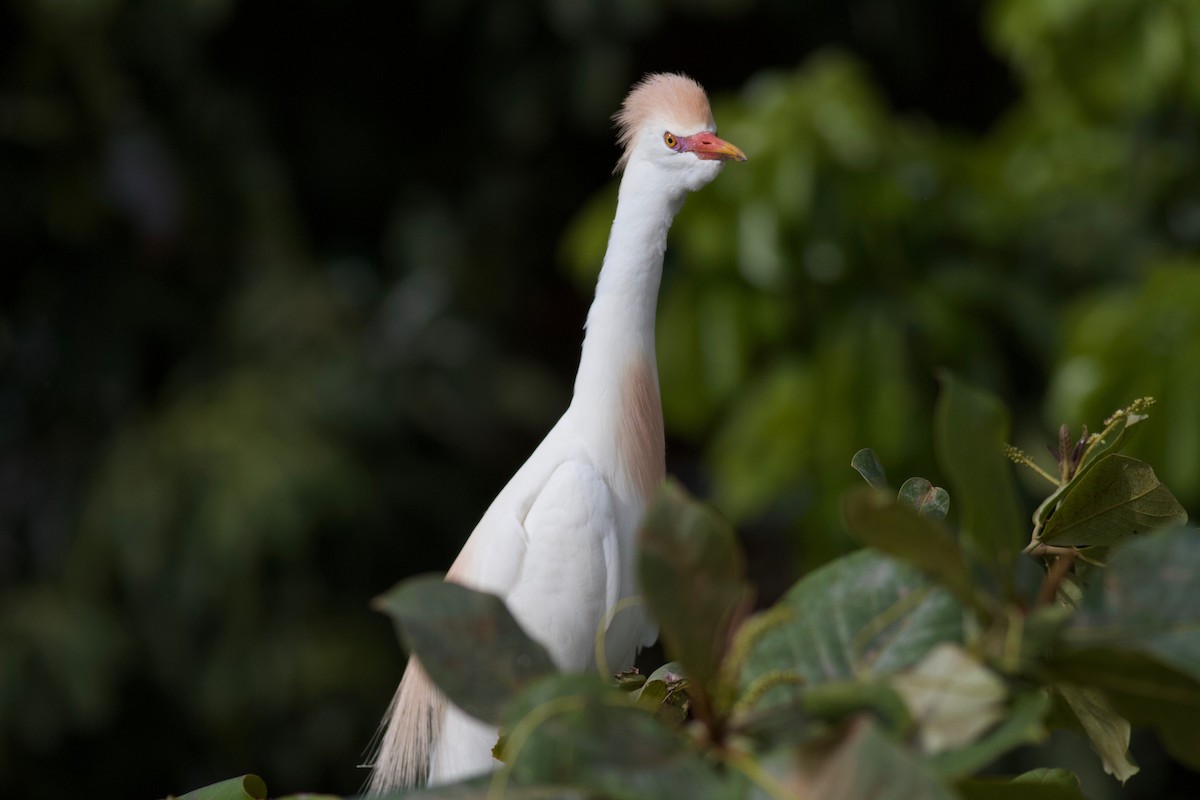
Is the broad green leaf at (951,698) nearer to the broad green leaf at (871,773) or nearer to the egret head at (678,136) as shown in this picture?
the broad green leaf at (871,773)

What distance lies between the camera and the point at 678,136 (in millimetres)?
646

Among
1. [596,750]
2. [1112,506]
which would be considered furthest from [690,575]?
[1112,506]

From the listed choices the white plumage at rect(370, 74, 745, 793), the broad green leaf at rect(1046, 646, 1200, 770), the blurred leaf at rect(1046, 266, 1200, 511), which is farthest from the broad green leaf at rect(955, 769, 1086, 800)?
the blurred leaf at rect(1046, 266, 1200, 511)

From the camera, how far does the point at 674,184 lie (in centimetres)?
65

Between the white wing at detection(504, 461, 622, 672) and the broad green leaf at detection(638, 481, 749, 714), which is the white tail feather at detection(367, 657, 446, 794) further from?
the broad green leaf at detection(638, 481, 749, 714)

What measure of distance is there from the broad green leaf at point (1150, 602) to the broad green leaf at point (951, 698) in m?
0.02

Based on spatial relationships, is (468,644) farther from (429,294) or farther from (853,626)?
(429,294)

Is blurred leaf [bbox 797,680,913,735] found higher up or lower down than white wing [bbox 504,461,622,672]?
higher up

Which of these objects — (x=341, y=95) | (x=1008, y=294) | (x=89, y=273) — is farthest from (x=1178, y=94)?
(x=89, y=273)

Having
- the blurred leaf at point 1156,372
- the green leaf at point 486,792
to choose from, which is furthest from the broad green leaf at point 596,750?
the blurred leaf at point 1156,372

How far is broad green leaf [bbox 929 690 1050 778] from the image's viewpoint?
0.72 ft

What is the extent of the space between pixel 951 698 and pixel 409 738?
553 mm

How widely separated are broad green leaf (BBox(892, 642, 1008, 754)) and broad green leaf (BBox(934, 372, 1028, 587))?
2 cm

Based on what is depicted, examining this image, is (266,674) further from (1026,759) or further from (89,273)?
(1026,759)
